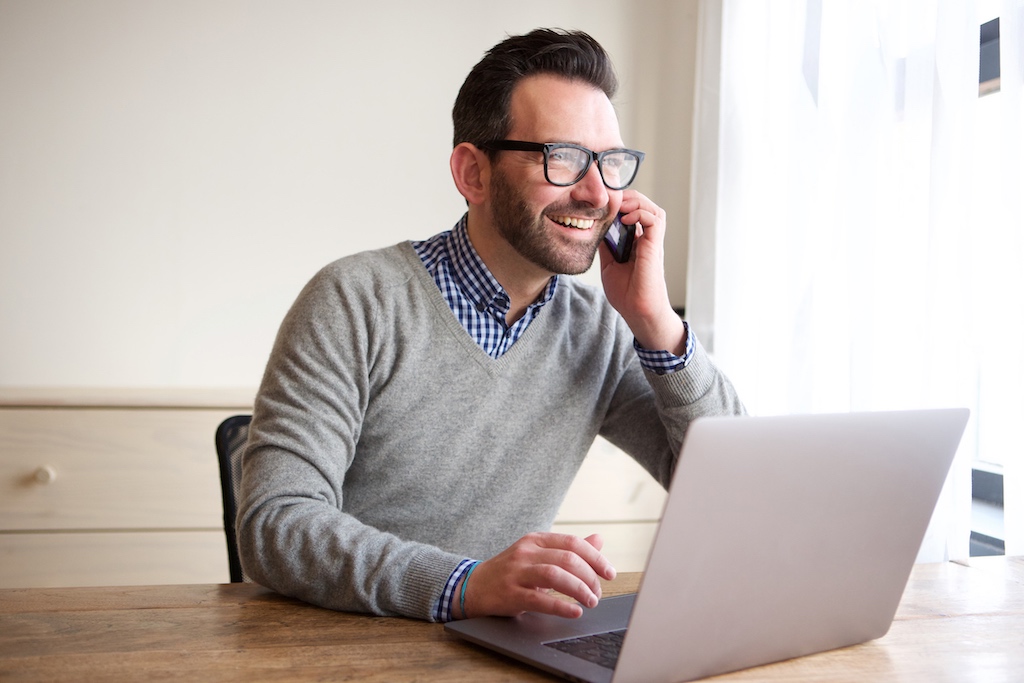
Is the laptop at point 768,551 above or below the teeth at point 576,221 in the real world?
below

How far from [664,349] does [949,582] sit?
1.66ft

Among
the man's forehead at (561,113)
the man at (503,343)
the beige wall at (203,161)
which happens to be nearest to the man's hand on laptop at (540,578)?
the man at (503,343)

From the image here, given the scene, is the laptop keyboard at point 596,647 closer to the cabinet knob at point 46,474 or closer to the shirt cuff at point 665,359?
the shirt cuff at point 665,359

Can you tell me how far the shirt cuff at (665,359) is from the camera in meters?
1.41

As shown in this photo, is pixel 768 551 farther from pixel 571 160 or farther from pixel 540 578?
pixel 571 160

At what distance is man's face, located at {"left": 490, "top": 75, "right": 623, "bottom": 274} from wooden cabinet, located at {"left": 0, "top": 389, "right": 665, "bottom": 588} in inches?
43.2

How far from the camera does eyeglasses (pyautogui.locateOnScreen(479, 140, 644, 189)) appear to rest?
139 cm

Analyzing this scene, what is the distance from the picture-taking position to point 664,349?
142 centimetres

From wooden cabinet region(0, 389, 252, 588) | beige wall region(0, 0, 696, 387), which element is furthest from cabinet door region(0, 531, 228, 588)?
beige wall region(0, 0, 696, 387)

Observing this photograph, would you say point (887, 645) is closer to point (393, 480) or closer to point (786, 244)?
point (393, 480)

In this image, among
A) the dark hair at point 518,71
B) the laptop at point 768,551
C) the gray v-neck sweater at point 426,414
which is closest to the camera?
the laptop at point 768,551

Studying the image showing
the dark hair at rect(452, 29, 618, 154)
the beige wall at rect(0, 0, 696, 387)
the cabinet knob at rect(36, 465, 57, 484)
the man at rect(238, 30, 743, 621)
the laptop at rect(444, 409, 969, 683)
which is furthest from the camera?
the beige wall at rect(0, 0, 696, 387)

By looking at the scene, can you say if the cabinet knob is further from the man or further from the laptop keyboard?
the laptop keyboard

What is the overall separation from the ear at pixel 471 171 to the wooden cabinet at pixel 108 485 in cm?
100
